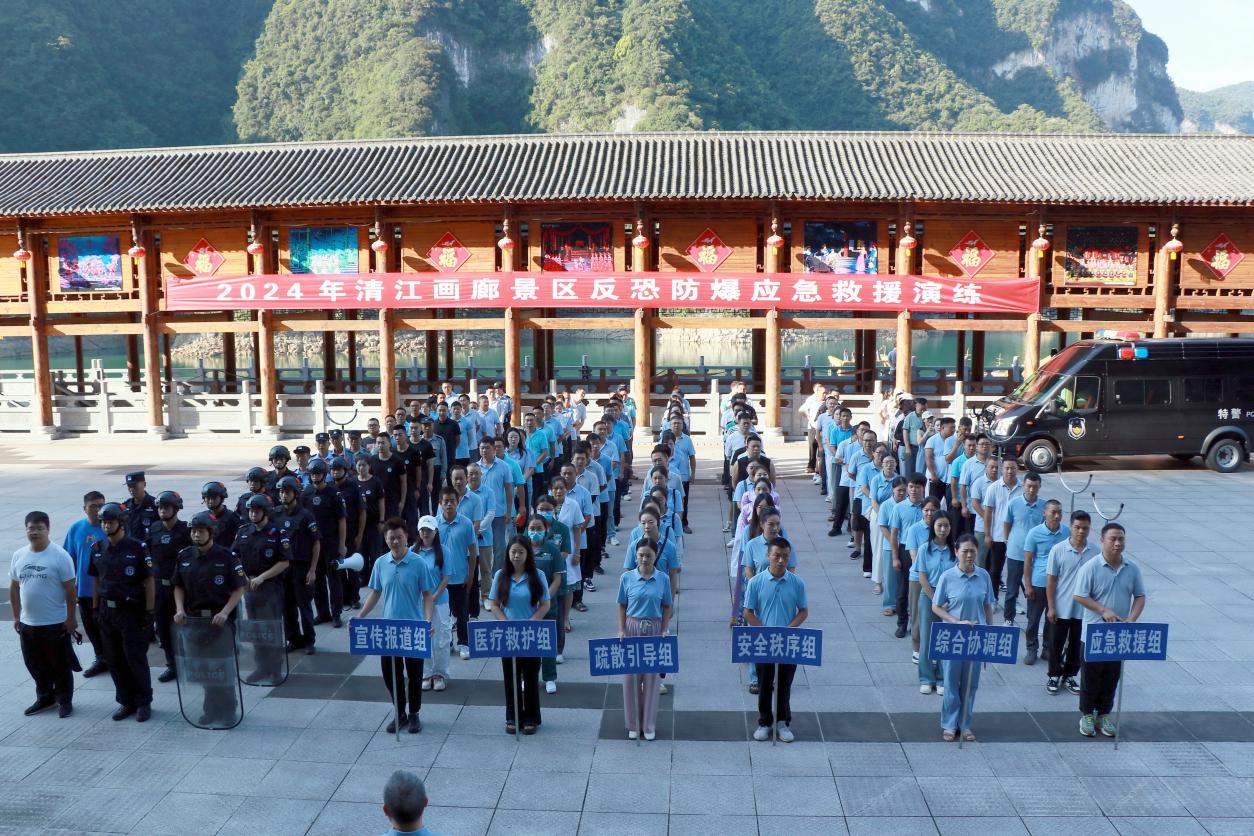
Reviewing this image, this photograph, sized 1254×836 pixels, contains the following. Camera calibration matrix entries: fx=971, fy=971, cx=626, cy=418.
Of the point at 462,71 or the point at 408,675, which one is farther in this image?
the point at 462,71

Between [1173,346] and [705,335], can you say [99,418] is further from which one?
[705,335]

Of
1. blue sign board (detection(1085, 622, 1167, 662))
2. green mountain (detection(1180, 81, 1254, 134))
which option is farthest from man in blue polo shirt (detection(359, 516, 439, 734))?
green mountain (detection(1180, 81, 1254, 134))

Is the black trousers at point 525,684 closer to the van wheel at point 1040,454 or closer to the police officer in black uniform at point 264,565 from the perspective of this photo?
the police officer in black uniform at point 264,565

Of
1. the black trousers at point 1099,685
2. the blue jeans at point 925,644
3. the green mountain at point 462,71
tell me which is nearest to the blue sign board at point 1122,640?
the black trousers at point 1099,685

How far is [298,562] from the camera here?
8023 mm

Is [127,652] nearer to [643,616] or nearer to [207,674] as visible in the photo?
[207,674]

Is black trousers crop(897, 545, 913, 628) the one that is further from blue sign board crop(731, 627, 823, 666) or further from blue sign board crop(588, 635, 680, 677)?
blue sign board crop(588, 635, 680, 677)

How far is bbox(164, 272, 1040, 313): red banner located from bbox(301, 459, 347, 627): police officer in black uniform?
37.8ft

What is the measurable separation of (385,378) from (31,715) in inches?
550

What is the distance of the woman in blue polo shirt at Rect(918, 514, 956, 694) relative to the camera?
6967mm

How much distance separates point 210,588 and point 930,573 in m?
5.10

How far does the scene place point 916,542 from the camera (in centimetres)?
773

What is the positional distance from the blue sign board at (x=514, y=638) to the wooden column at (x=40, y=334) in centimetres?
1944

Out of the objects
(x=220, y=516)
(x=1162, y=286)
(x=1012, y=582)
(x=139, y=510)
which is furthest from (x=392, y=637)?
(x=1162, y=286)
